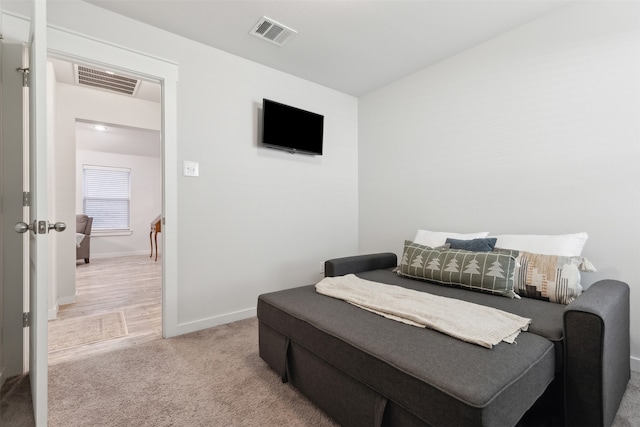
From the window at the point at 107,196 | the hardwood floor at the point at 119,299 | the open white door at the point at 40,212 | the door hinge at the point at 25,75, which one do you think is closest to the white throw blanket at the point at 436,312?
the open white door at the point at 40,212

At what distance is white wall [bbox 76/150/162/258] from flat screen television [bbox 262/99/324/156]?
5355 millimetres

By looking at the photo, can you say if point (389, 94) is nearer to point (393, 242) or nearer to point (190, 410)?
point (393, 242)

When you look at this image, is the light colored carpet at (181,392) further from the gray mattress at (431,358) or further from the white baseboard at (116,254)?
the white baseboard at (116,254)

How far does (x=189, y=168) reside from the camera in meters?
2.40

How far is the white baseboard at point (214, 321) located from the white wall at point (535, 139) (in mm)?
1673

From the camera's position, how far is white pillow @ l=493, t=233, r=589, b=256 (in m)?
1.82

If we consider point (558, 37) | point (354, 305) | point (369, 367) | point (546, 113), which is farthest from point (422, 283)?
point (558, 37)

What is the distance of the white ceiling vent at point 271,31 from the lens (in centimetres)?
219

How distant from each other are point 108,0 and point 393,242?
3138 millimetres

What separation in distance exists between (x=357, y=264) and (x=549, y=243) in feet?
4.42

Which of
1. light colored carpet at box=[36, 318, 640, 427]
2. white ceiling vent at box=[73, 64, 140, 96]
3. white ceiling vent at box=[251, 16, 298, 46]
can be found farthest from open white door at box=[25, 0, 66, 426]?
white ceiling vent at box=[73, 64, 140, 96]

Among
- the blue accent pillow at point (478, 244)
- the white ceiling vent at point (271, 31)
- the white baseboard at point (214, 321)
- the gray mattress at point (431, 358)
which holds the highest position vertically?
the white ceiling vent at point (271, 31)

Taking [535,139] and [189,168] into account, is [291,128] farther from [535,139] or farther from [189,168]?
[535,139]

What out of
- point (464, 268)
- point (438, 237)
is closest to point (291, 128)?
point (438, 237)
